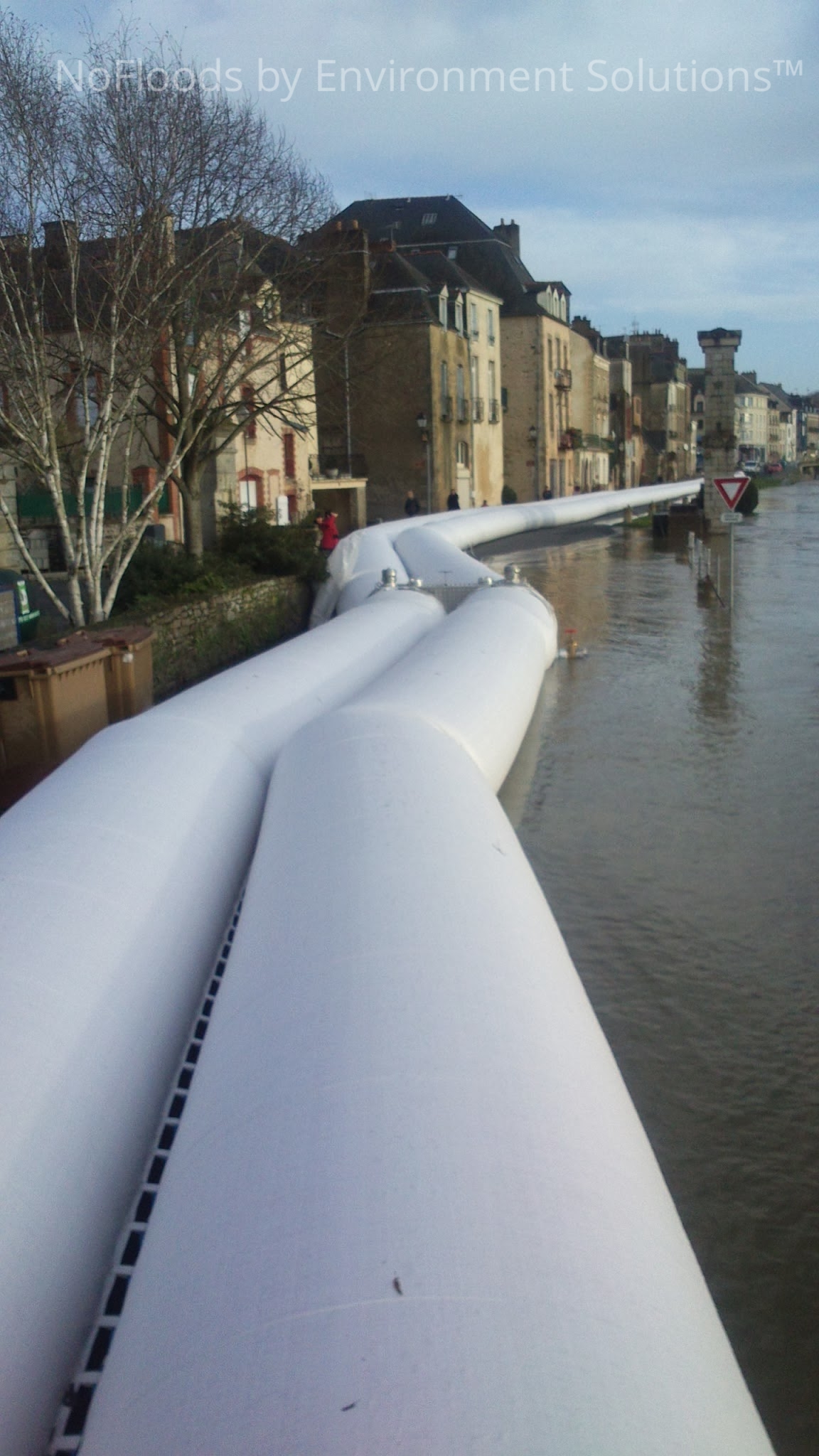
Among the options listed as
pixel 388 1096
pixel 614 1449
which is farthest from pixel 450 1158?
pixel 614 1449

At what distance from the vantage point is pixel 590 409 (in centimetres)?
6712

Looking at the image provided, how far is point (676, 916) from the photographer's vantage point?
6168 mm

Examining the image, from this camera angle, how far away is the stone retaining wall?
14445mm

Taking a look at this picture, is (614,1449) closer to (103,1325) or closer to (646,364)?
(103,1325)

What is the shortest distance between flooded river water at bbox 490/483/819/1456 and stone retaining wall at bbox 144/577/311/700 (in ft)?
15.0

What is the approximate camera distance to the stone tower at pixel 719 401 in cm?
2911

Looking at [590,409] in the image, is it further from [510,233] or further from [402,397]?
[402,397]

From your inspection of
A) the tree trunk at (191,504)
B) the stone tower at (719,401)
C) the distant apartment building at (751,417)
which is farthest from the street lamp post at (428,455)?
the distant apartment building at (751,417)

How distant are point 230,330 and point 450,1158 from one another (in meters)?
20.2

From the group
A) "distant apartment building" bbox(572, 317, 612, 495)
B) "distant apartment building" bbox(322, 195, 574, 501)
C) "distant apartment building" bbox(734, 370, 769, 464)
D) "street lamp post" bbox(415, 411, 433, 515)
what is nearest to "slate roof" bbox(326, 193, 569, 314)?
"distant apartment building" bbox(322, 195, 574, 501)

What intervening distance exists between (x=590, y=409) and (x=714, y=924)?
2527 inches

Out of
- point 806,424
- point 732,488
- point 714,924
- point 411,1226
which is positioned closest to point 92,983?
point 411,1226

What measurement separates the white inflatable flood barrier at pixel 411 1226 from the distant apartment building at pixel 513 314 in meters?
44.6

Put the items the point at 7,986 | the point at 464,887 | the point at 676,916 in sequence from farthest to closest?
1. the point at 676,916
2. the point at 464,887
3. the point at 7,986
